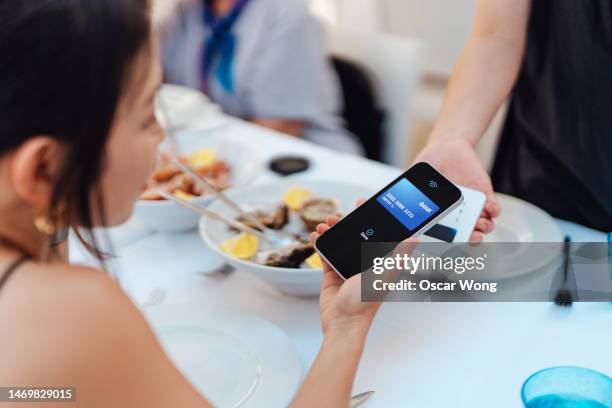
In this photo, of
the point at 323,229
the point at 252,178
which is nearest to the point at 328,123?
the point at 252,178

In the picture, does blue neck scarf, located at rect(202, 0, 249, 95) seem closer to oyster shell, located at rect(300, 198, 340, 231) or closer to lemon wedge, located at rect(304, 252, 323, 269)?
oyster shell, located at rect(300, 198, 340, 231)

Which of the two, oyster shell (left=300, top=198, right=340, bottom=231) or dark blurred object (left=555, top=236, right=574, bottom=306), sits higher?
dark blurred object (left=555, top=236, right=574, bottom=306)

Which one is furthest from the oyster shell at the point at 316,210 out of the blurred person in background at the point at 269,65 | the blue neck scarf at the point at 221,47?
the blue neck scarf at the point at 221,47

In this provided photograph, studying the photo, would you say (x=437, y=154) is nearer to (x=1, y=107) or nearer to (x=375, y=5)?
(x=1, y=107)

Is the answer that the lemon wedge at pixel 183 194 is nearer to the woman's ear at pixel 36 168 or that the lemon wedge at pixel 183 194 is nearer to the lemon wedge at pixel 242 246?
the lemon wedge at pixel 242 246

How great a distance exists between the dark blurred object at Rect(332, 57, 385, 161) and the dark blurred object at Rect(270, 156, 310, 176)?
49cm

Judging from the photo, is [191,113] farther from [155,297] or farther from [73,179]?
[73,179]

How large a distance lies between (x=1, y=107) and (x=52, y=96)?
1.5 inches

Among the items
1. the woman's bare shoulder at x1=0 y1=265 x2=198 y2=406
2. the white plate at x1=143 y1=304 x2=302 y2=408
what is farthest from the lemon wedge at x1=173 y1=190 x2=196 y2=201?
the woman's bare shoulder at x1=0 y1=265 x2=198 y2=406

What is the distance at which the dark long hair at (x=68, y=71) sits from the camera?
46 cm

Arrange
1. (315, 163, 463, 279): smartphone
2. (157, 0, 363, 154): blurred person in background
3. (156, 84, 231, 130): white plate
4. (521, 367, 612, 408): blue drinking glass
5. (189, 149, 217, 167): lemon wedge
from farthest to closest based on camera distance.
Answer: (157, 0, 363, 154): blurred person in background → (156, 84, 231, 130): white plate → (189, 149, 217, 167): lemon wedge → (315, 163, 463, 279): smartphone → (521, 367, 612, 408): blue drinking glass

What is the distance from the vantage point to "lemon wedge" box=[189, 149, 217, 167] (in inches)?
44.5

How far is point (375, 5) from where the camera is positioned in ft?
8.41

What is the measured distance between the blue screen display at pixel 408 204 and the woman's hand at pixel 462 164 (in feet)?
0.45
